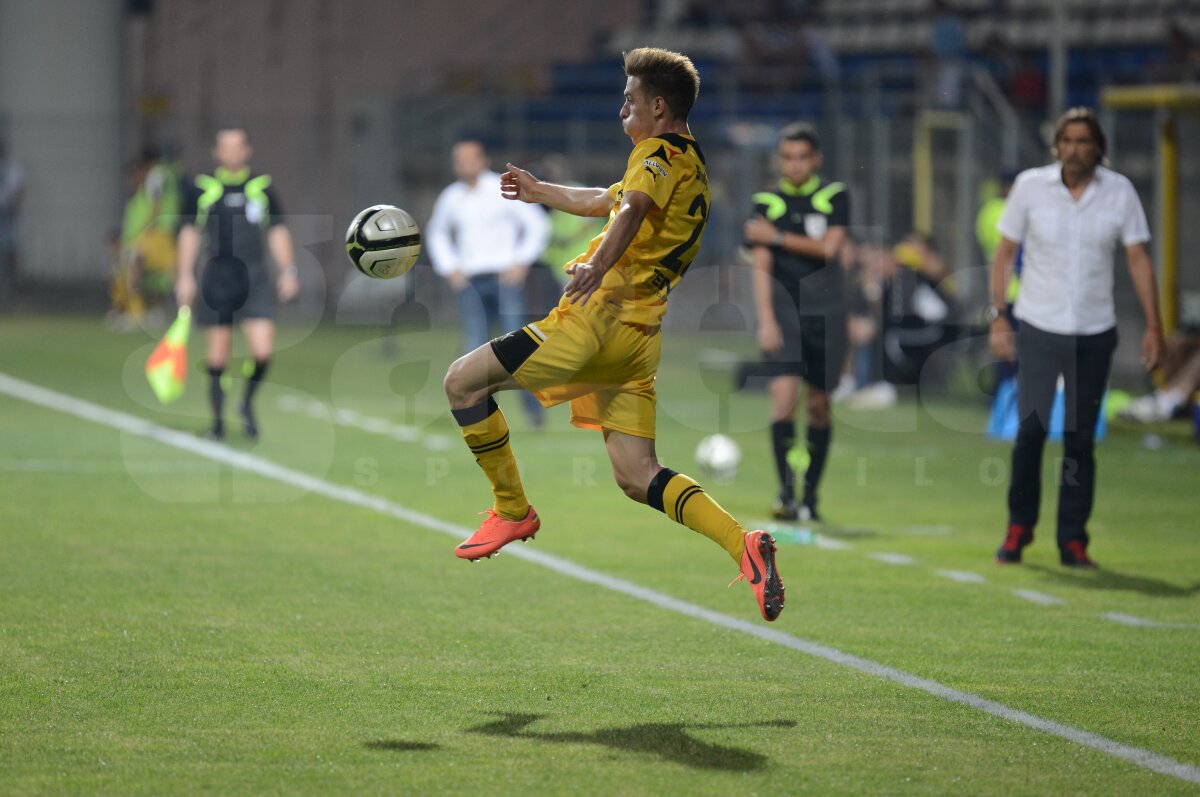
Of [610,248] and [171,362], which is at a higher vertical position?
[610,248]

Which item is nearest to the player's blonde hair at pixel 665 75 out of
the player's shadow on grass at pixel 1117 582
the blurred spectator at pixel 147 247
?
the player's shadow on grass at pixel 1117 582

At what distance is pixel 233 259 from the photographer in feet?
46.0

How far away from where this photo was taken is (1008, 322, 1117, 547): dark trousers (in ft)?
29.4

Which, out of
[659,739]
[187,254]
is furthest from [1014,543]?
[187,254]

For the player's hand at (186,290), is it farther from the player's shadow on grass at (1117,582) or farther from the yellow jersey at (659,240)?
the yellow jersey at (659,240)

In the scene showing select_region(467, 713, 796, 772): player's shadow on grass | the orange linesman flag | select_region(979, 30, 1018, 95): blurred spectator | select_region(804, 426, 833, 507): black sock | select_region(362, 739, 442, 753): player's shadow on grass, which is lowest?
select_region(467, 713, 796, 772): player's shadow on grass

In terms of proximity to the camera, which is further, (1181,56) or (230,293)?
(1181,56)

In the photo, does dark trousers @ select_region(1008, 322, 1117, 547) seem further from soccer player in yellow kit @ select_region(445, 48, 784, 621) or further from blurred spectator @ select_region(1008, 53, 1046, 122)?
blurred spectator @ select_region(1008, 53, 1046, 122)

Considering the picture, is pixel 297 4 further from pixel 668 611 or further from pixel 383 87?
pixel 668 611

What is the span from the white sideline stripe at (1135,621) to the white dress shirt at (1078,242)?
1.67m

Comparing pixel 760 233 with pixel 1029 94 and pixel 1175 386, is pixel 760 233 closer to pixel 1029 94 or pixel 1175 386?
pixel 1175 386

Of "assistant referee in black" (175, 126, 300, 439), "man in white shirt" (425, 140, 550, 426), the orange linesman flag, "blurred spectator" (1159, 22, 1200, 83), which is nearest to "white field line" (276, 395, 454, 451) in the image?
"man in white shirt" (425, 140, 550, 426)

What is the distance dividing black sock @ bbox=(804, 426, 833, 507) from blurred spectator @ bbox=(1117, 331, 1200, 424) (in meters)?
5.94

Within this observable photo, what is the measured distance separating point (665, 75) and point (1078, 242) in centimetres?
324
